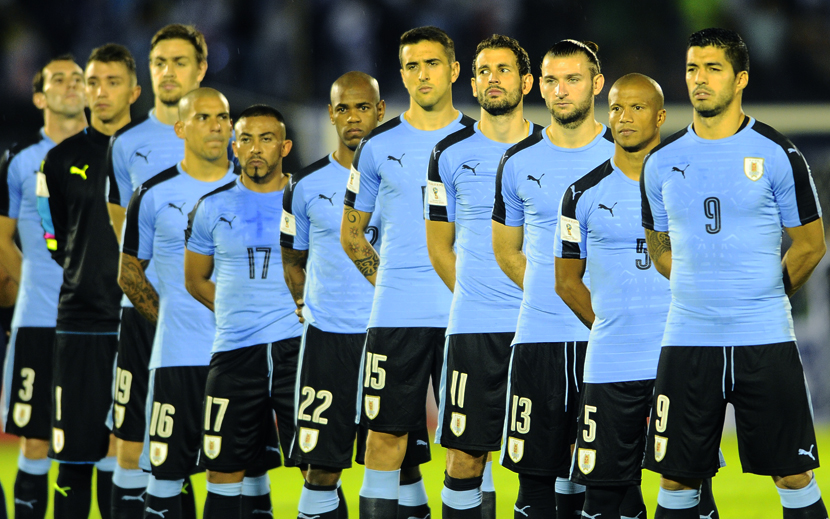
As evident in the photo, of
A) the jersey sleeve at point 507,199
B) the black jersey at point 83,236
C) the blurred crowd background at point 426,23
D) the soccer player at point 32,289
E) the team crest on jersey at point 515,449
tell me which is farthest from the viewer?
the blurred crowd background at point 426,23

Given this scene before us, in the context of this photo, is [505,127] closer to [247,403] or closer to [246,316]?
[246,316]

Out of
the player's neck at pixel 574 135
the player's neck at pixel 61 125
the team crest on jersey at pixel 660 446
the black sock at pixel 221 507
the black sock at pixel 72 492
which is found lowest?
the black sock at pixel 72 492

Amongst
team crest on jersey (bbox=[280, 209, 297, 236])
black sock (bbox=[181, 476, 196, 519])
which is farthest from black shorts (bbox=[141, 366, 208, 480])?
team crest on jersey (bbox=[280, 209, 297, 236])

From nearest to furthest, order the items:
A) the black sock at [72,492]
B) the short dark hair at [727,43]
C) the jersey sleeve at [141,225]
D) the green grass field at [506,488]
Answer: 1. the short dark hair at [727,43]
2. the jersey sleeve at [141,225]
3. the black sock at [72,492]
4. the green grass field at [506,488]

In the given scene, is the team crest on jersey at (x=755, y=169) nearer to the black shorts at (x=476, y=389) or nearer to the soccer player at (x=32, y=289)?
the black shorts at (x=476, y=389)

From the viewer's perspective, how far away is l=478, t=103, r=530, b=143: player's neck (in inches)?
253

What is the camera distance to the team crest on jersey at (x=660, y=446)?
214 inches

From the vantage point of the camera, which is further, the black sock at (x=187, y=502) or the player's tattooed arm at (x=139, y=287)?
the black sock at (x=187, y=502)

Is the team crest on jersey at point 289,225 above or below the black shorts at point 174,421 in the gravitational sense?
above

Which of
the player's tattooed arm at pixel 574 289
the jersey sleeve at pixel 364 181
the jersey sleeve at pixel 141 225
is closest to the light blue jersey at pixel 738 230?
the player's tattooed arm at pixel 574 289

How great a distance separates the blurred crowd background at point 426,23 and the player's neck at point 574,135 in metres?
8.44

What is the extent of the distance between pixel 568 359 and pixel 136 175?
312 cm

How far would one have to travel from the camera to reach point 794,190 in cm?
530

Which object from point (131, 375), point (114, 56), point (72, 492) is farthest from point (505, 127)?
point (72, 492)
